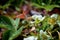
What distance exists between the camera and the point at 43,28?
1.14 m

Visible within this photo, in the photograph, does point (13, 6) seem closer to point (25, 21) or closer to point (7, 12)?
point (7, 12)

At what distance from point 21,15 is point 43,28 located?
25 centimetres

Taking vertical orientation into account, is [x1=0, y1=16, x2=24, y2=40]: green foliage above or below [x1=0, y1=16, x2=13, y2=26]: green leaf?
below

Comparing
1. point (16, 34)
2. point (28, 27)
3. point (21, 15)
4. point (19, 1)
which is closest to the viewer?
point (16, 34)

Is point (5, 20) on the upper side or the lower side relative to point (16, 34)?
upper

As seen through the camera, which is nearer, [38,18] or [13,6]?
[38,18]

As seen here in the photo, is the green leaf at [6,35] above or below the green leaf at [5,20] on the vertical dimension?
below

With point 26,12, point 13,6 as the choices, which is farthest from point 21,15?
point 13,6

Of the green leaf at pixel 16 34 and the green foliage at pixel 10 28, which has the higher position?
the green foliage at pixel 10 28

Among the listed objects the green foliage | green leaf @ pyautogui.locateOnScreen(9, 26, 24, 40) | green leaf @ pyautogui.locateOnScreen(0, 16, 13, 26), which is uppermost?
green leaf @ pyautogui.locateOnScreen(0, 16, 13, 26)

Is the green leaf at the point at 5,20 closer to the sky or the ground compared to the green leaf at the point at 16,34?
closer to the sky

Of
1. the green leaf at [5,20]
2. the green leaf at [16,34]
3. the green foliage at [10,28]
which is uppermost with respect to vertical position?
the green leaf at [5,20]

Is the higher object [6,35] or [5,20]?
[5,20]

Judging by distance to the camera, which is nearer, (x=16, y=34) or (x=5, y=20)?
(x=16, y=34)
